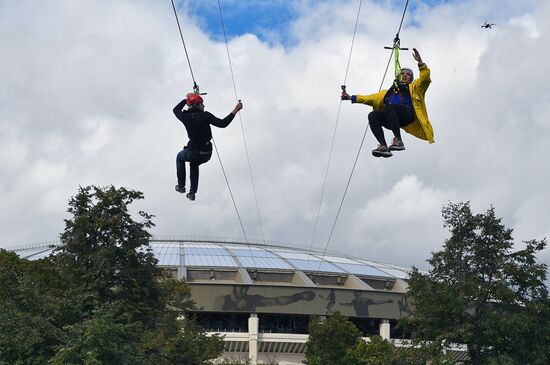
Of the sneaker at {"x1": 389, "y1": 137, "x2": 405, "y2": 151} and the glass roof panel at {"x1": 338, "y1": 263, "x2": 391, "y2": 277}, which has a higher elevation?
the glass roof panel at {"x1": 338, "y1": 263, "x2": 391, "y2": 277}

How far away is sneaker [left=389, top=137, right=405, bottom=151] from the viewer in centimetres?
1390

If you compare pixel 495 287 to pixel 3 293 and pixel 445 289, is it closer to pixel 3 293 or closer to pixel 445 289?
pixel 445 289

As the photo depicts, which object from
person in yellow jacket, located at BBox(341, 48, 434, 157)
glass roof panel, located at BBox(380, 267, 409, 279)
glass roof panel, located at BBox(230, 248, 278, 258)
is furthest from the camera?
glass roof panel, located at BBox(230, 248, 278, 258)

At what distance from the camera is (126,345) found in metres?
26.2

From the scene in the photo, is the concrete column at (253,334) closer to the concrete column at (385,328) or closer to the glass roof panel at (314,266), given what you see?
the glass roof panel at (314,266)

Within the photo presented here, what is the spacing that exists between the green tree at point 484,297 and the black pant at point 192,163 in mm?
19922

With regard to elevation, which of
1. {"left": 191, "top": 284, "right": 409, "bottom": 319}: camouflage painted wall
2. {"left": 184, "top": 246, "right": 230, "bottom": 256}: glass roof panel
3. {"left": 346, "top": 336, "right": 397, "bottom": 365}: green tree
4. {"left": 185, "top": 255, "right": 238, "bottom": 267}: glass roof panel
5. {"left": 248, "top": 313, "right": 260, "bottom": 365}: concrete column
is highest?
{"left": 184, "top": 246, "right": 230, "bottom": 256}: glass roof panel

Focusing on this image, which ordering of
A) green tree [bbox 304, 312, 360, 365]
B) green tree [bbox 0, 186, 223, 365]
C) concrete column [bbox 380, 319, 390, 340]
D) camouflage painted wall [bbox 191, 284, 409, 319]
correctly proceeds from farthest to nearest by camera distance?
concrete column [bbox 380, 319, 390, 340] → camouflage painted wall [bbox 191, 284, 409, 319] → green tree [bbox 304, 312, 360, 365] → green tree [bbox 0, 186, 223, 365]

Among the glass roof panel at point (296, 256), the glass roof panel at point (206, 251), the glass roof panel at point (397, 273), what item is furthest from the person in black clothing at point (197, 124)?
the glass roof panel at point (296, 256)

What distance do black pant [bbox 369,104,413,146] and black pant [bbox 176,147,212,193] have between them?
3.26 m

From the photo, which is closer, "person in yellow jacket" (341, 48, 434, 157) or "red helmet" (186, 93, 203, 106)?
→ "person in yellow jacket" (341, 48, 434, 157)

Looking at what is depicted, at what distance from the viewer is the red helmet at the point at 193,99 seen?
46.0 feet

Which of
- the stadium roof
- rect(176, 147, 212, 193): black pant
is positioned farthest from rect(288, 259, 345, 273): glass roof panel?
rect(176, 147, 212, 193): black pant

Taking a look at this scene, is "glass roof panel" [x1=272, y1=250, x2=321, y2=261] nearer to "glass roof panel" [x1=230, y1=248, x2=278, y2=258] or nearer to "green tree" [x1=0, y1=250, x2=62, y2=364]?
"glass roof panel" [x1=230, y1=248, x2=278, y2=258]
